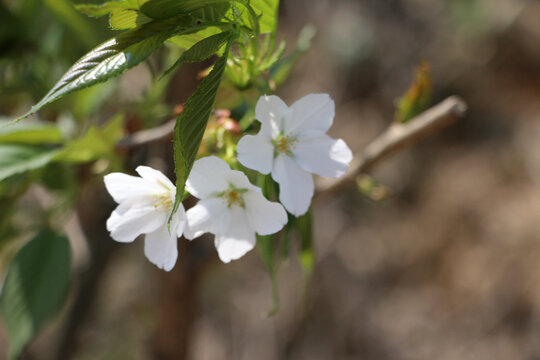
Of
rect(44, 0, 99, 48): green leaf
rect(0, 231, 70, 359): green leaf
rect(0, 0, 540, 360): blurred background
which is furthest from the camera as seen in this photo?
rect(0, 0, 540, 360): blurred background

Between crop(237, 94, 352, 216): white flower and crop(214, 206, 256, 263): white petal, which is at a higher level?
crop(237, 94, 352, 216): white flower

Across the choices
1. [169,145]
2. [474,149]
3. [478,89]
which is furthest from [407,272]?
[169,145]

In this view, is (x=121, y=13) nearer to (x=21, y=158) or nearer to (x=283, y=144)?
(x=283, y=144)

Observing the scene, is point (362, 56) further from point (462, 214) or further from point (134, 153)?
point (134, 153)

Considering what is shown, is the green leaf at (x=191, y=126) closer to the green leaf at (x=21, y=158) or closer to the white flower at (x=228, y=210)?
the white flower at (x=228, y=210)

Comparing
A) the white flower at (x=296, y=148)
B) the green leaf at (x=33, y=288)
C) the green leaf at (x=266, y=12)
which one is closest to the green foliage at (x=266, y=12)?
the green leaf at (x=266, y=12)

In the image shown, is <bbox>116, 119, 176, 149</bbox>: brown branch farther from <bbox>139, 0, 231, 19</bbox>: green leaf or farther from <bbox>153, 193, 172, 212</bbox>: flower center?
<bbox>139, 0, 231, 19</bbox>: green leaf

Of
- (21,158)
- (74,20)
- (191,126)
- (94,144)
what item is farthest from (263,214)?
(74,20)

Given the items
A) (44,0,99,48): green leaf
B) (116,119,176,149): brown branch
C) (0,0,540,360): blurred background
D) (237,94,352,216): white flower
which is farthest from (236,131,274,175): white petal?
(0,0,540,360): blurred background
